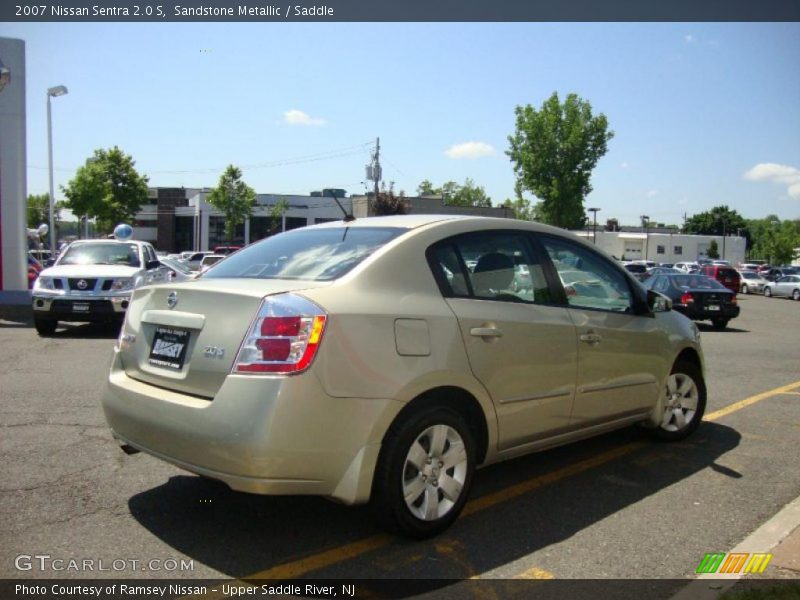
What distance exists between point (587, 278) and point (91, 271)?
9761 millimetres

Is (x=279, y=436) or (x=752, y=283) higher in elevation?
(x=279, y=436)

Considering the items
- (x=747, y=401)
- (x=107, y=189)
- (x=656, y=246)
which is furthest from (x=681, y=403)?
(x=656, y=246)

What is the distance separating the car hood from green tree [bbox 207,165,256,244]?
5252 cm

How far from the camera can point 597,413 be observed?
453 centimetres

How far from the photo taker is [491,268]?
4051 millimetres

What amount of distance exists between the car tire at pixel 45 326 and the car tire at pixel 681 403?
10.4m

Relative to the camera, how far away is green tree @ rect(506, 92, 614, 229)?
173 feet

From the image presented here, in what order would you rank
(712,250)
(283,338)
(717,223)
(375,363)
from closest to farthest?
(283,338)
(375,363)
(712,250)
(717,223)

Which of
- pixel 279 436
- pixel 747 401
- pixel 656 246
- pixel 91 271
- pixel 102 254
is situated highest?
pixel 656 246

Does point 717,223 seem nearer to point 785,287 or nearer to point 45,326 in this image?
point 785,287

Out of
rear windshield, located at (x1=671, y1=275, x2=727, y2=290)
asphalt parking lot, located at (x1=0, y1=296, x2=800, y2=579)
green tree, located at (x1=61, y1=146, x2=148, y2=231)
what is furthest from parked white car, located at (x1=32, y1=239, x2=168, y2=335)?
green tree, located at (x1=61, y1=146, x2=148, y2=231)

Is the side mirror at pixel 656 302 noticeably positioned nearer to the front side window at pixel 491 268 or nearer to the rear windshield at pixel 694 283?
the front side window at pixel 491 268

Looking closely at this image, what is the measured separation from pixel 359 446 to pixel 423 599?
0.72 m

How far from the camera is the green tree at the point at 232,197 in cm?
6284
